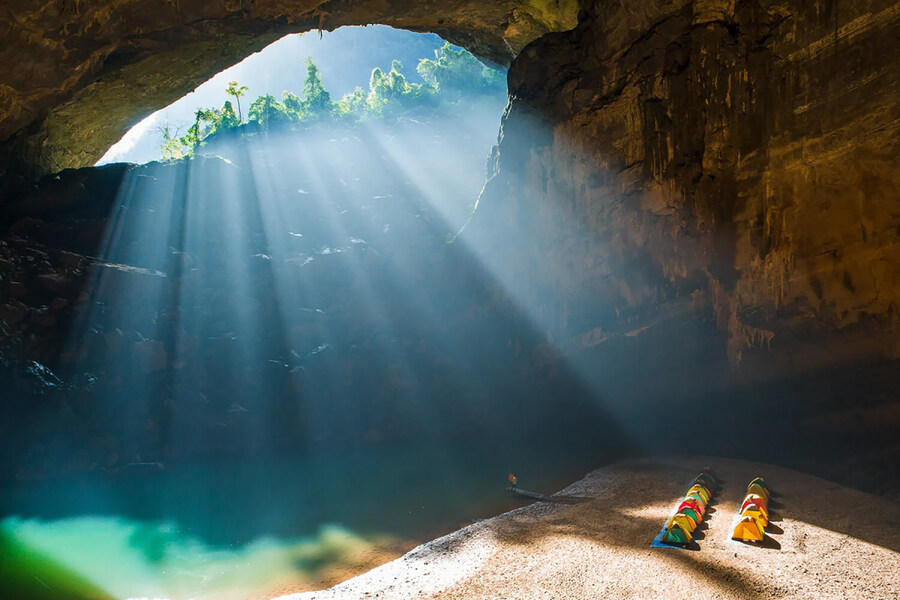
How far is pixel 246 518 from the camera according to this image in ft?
34.8

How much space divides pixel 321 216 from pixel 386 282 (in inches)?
288

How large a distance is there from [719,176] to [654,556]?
736 cm

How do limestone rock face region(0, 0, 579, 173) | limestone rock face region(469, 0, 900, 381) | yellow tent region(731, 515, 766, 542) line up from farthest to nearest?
limestone rock face region(0, 0, 579, 173) → limestone rock face region(469, 0, 900, 381) → yellow tent region(731, 515, 766, 542)

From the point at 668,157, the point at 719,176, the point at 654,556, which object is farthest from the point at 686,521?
the point at 668,157

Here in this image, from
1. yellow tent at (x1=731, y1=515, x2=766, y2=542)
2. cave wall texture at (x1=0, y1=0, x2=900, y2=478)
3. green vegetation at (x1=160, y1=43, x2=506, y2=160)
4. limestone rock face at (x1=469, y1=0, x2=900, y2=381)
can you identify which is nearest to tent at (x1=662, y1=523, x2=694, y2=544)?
yellow tent at (x1=731, y1=515, x2=766, y2=542)

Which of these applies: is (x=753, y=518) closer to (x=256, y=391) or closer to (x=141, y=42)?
(x=141, y=42)

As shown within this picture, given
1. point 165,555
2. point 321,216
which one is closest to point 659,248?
point 165,555

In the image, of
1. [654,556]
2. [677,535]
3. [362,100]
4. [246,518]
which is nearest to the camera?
[654,556]

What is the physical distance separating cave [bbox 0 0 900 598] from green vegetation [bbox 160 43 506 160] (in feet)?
62.7

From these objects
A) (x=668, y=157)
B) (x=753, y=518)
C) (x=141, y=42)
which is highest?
(x=141, y=42)

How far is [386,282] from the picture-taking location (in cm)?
2155

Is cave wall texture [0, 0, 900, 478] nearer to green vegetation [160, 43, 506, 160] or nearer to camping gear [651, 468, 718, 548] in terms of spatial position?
camping gear [651, 468, 718, 548]

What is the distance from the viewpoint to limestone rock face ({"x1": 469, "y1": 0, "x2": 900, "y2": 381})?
7945 millimetres

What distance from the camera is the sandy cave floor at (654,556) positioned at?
16.4 feet
